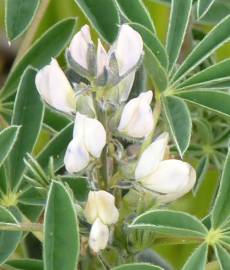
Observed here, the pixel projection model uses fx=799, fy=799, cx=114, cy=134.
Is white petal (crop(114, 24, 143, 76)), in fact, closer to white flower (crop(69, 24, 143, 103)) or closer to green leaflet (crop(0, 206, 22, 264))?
white flower (crop(69, 24, 143, 103))

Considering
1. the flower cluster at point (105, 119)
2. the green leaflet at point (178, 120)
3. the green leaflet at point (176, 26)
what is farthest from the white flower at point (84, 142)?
the green leaflet at point (176, 26)

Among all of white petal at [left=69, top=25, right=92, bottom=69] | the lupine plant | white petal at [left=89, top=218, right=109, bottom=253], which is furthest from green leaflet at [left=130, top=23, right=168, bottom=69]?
white petal at [left=89, top=218, right=109, bottom=253]

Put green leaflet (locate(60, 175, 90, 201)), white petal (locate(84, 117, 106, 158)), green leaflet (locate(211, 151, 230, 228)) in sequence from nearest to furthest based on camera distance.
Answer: white petal (locate(84, 117, 106, 158)), green leaflet (locate(211, 151, 230, 228)), green leaflet (locate(60, 175, 90, 201))

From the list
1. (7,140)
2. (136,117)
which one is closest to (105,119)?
(136,117)

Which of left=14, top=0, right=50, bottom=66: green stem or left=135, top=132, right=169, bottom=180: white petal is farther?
left=14, top=0, right=50, bottom=66: green stem

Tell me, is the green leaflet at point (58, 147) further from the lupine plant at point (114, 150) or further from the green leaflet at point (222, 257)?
the green leaflet at point (222, 257)

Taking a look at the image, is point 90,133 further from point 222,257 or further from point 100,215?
point 222,257

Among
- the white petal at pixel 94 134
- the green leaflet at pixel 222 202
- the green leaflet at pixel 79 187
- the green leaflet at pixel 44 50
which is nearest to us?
the white petal at pixel 94 134
